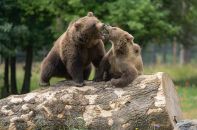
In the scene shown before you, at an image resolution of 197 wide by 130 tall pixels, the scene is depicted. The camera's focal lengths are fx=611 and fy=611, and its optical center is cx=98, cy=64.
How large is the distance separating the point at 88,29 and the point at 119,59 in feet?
2.23

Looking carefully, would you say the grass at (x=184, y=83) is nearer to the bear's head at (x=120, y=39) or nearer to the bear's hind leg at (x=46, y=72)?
the bear's hind leg at (x=46, y=72)

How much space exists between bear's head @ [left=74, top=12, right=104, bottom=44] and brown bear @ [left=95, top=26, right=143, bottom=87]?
189mm

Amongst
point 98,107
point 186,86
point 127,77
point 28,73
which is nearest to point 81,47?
point 127,77

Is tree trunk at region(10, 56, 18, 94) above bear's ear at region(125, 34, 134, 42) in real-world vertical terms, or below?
below

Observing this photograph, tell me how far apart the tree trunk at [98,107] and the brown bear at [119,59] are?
22 centimetres

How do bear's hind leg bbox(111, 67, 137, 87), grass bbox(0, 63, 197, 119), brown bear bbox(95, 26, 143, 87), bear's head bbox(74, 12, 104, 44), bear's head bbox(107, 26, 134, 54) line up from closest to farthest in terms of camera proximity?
bear's hind leg bbox(111, 67, 137, 87)
brown bear bbox(95, 26, 143, 87)
bear's head bbox(107, 26, 134, 54)
bear's head bbox(74, 12, 104, 44)
grass bbox(0, 63, 197, 119)

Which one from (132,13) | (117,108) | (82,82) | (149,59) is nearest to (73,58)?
(82,82)

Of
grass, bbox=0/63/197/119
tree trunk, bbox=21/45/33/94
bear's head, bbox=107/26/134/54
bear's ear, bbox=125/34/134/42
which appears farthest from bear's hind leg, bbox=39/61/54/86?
tree trunk, bbox=21/45/33/94

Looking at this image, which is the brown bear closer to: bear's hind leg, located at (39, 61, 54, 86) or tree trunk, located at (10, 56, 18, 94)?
bear's hind leg, located at (39, 61, 54, 86)

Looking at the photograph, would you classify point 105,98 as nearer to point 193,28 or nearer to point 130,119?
point 130,119

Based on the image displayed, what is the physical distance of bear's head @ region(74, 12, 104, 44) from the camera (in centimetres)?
928

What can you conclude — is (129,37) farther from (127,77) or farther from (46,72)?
(46,72)

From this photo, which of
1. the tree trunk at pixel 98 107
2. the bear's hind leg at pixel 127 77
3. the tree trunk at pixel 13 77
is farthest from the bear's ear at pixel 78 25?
the tree trunk at pixel 13 77

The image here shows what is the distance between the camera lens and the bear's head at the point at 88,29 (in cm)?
928
